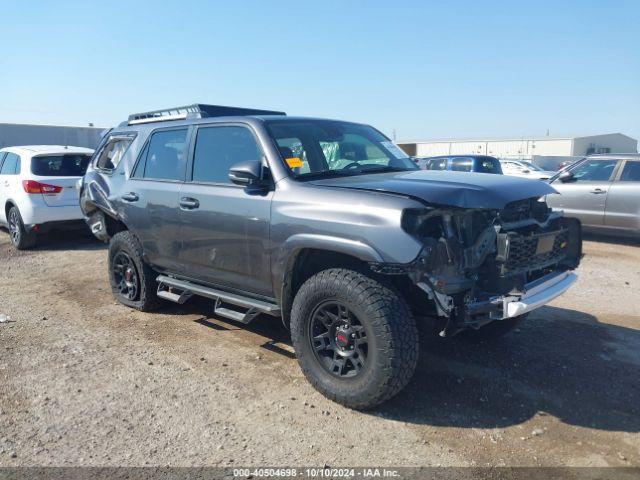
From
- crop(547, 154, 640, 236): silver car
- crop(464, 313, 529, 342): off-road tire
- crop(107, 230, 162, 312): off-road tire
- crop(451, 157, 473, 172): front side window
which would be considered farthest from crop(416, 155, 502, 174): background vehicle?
crop(107, 230, 162, 312): off-road tire

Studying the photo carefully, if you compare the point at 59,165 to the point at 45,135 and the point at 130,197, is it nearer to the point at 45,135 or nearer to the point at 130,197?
the point at 130,197

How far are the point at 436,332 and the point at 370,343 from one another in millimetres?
1765

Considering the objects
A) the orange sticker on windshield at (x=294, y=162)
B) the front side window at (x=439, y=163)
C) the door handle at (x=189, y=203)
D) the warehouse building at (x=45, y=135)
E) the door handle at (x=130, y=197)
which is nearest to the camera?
the orange sticker on windshield at (x=294, y=162)

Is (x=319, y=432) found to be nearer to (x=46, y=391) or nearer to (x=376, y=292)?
(x=376, y=292)

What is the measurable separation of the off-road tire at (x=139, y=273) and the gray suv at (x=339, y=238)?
31 millimetres

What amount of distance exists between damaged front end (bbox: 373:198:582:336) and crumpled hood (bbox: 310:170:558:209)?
11 centimetres

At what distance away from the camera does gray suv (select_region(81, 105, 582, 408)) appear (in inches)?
130

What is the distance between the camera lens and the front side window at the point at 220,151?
14.1 feet

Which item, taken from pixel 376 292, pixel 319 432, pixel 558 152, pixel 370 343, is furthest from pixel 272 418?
pixel 558 152

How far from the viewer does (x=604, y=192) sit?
9250mm

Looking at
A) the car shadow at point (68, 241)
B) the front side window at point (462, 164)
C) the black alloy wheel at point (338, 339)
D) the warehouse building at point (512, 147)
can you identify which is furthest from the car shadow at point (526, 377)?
the warehouse building at point (512, 147)

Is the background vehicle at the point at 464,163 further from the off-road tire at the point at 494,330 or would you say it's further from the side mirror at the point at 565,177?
the off-road tire at the point at 494,330

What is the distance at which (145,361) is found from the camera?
440cm

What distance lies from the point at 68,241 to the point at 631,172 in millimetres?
10198
